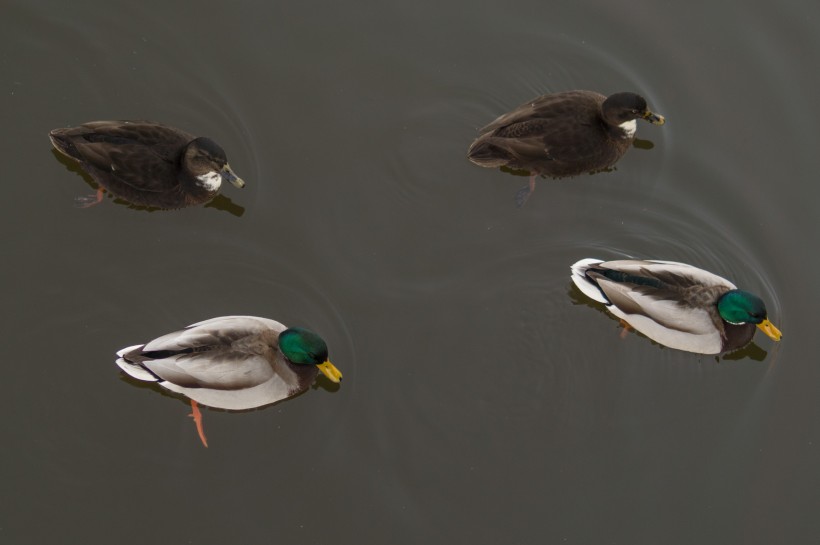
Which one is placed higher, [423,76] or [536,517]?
[423,76]

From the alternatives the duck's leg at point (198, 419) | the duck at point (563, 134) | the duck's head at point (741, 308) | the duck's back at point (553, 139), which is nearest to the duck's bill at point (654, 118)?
the duck at point (563, 134)

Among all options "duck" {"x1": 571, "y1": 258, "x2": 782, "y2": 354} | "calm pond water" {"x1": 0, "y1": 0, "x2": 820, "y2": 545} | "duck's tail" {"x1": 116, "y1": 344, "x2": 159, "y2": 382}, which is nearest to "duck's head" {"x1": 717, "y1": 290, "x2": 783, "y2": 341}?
"duck" {"x1": 571, "y1": 258, "x2": 782, "y2": 354}

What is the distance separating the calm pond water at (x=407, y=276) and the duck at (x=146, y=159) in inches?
11.5

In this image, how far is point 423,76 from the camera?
7.02 m

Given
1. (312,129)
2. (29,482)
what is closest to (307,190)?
(312,129)

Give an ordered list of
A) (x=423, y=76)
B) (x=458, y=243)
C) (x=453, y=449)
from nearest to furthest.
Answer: (x=453, y=449) → (x=458, y=243) → (x=423, y=76)

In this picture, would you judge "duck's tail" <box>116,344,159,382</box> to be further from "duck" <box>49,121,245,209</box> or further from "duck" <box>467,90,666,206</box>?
"duck" <box>467,90,666,206</box>

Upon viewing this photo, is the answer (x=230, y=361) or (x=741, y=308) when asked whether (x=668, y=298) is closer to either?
(x=741, y=308)

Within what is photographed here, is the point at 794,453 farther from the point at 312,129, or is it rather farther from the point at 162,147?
the point at 162,147

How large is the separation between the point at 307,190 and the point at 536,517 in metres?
2.79

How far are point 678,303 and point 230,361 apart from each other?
2965 millimetres

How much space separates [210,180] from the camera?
612 cm

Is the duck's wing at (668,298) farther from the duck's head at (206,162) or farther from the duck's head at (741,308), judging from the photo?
the duck's head at (206,162)

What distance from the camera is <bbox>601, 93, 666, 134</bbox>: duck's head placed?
20.5 feet
